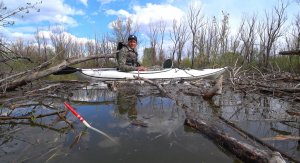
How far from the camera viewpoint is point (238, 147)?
7.95ft

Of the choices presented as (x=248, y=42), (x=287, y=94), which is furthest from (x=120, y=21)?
(x=287, y=94)

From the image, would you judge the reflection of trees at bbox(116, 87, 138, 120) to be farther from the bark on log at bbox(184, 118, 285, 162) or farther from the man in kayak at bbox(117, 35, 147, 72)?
the man in kayak at bbox(117, 35, 147, 72)

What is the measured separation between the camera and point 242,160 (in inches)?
92.7

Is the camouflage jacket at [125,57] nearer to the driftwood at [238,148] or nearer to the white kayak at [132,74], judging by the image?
the white kayak at [132,74]

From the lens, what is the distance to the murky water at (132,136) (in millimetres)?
2604

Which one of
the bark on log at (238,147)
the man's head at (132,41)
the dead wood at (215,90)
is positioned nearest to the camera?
the bark on log at (238,147)

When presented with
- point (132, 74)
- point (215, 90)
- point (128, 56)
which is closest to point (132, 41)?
point (128, 56)

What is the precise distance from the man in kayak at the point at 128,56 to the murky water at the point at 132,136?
469cm

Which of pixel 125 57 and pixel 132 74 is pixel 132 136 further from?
pixel 125 57

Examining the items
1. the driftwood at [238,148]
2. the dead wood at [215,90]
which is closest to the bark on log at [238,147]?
the driftwood at [238,148]

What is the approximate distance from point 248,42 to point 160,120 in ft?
103

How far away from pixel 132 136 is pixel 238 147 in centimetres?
135

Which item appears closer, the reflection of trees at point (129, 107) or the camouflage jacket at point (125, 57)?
the reflection of trees at point (129, 107)

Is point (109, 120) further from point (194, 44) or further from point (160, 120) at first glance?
point (194, 44)
